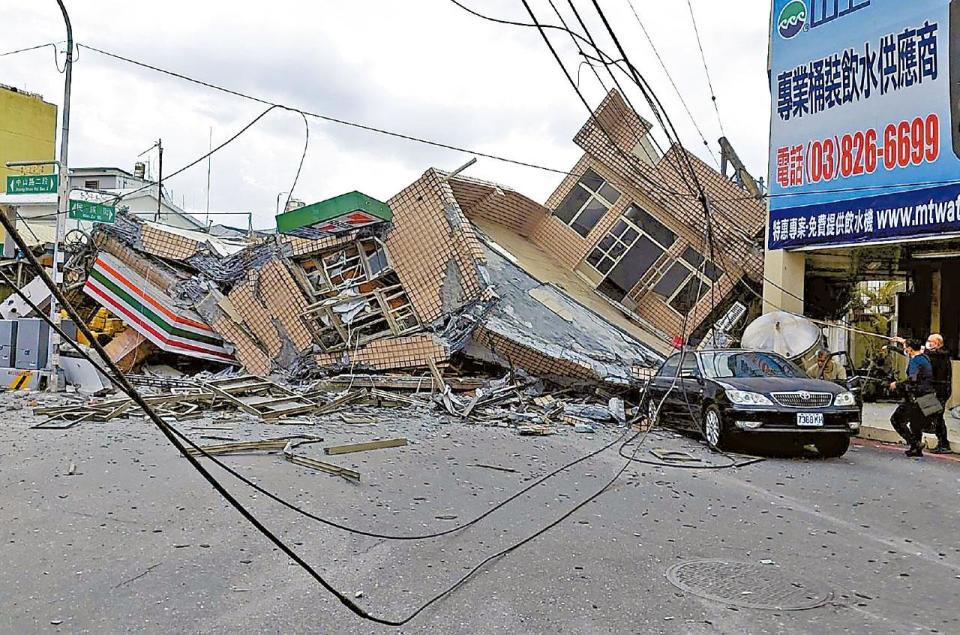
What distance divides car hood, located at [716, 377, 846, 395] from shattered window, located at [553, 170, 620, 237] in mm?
9436

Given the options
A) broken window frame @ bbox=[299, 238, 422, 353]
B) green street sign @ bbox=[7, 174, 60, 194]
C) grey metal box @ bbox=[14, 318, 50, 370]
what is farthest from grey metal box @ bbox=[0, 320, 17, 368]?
broken window frame @ bbox=[299, 238, 422, 353]

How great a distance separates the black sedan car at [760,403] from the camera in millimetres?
10086

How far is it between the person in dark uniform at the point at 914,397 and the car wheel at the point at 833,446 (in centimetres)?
86

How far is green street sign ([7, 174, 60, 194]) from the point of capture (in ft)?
51.2

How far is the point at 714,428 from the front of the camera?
35.4ft

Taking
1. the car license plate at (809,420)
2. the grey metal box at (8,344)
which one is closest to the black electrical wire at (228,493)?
the car license plate at (809,420)

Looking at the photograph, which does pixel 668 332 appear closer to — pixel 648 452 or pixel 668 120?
pixel 648 452

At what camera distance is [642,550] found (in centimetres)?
586

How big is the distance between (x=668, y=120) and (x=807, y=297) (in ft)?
35.1

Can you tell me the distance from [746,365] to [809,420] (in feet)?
5.85

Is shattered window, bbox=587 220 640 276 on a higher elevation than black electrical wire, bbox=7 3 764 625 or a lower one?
higher

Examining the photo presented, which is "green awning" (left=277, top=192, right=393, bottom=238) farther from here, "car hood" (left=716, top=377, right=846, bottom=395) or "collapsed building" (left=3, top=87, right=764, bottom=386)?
"car hood" (left=716, top=377, right=846, bottom=395)

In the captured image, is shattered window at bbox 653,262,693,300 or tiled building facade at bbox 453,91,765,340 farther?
shattered window at bbox 653,262,693,300

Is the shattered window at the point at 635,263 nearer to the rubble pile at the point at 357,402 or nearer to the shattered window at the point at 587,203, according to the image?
the shattered window at the point at 587,203
